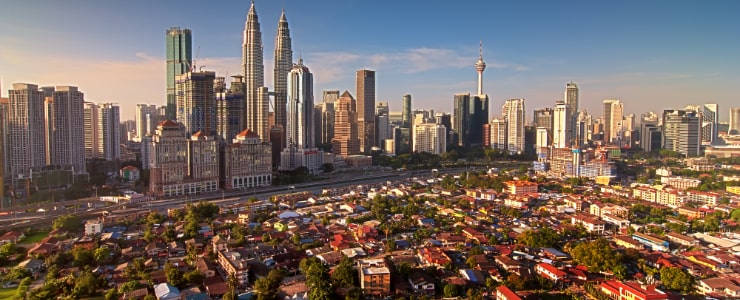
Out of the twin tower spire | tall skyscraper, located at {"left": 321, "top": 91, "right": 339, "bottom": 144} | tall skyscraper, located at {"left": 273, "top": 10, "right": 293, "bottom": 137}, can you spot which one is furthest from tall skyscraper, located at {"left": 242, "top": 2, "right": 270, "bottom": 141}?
tall skyscraper, located at {"left": 321, "top": 91, "right": 339, "bottom": 144}

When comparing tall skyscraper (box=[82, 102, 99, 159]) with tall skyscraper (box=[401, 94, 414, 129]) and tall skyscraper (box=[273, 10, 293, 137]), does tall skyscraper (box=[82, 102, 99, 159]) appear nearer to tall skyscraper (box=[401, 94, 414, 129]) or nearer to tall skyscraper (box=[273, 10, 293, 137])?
tall skyscraper (box=[273, 10, 293, 137])

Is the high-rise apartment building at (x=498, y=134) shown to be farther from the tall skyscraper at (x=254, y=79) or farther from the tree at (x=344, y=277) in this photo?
the tree at (x=344, y=277)

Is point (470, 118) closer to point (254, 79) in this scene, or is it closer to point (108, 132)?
point (254, 79)

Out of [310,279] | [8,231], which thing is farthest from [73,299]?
[8,231]

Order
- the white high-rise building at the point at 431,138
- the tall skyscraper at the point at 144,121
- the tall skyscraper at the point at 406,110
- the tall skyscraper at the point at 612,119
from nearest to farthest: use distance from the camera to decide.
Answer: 1. the white high-rise building at the point at 431,138
2. the tall skyscraper at the point at 144,121
3. the tall skyscraper at the point at 612,119
4. the tall skyscraper at the point at 406,110

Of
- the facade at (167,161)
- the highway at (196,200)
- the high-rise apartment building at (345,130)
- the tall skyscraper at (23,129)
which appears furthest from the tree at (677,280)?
the high-rise apartment building at (345,130)

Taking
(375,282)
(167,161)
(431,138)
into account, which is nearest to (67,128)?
(167,161)
